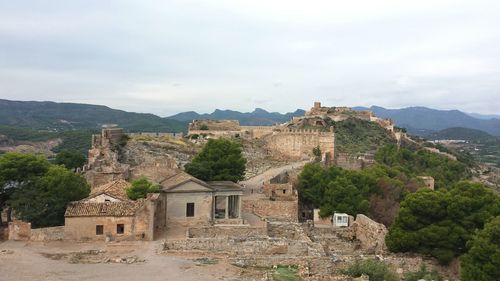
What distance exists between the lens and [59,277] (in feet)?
62.7

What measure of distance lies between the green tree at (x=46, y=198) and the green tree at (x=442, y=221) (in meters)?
16.3

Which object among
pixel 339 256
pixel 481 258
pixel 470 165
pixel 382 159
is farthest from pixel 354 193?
pixel 470 165

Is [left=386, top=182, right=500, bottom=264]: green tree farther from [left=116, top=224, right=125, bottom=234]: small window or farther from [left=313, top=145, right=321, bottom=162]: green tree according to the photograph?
[left=313, top=145, right=321, bottom=162]: green tree

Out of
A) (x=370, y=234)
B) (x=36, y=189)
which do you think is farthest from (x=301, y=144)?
(x=36, y=189)

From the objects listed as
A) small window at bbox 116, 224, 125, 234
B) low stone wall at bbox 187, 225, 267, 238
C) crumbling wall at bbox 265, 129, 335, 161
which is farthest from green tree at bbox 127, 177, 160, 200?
crumbling wall at bbox 265, 129, 335, 161

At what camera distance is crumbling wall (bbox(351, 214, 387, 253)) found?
27872mm

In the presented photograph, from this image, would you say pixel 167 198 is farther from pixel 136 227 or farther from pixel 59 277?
pixel 59 277

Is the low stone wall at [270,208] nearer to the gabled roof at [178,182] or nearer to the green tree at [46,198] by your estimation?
the gabled roof at [178,182]

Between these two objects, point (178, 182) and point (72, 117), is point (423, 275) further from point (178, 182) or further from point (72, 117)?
point (72, 117)

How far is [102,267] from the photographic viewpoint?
20.7 meters

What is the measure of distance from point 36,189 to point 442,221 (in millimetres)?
20254

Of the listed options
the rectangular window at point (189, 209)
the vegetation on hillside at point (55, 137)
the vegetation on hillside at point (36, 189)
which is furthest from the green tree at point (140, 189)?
the vegetation on hillside at point (55, 137)

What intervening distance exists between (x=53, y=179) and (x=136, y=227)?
549 centimetres

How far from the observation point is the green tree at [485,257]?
20031mm
